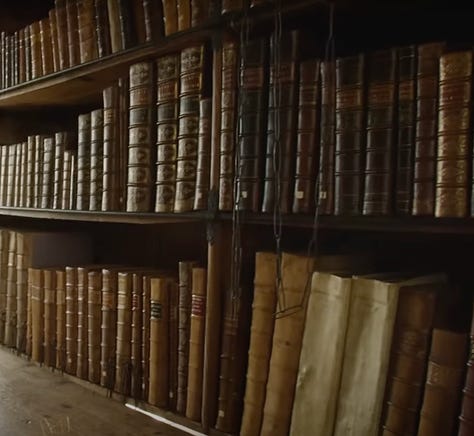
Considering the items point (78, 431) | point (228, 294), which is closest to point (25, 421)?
point (78, 431)

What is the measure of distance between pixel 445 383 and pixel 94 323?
888mm

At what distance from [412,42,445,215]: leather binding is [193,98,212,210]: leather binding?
426 millimetres

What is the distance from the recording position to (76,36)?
1405mm

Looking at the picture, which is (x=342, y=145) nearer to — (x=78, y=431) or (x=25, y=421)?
(x=78, y=431)

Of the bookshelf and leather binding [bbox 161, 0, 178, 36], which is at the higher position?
leather binding [bbox 161, 0, 178, 36]

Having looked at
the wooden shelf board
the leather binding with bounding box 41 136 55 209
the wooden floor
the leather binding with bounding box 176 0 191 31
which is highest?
the leather binding with bounding box 176 0 191 31

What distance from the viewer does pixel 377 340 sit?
814 mm

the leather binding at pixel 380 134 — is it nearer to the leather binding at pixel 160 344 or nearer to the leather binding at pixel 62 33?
the leather binding at pixel 160 344

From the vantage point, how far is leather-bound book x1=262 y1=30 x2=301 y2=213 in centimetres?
94

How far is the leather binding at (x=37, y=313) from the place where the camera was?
151 cm

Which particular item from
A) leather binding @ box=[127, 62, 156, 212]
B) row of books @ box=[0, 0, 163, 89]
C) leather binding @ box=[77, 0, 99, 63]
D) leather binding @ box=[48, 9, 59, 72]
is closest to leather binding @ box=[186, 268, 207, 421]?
leather binding @ box=[127, 62, 156, 212]

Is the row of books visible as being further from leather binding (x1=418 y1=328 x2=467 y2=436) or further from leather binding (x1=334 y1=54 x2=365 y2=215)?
leather binding (x1=418 y1=328 x2=467 y2=436)

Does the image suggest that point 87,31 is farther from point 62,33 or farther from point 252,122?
point 252,122

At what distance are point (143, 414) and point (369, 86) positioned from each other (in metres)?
0.88
